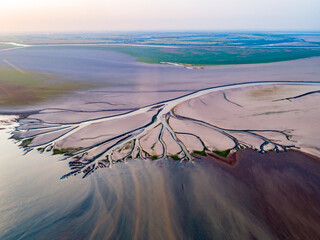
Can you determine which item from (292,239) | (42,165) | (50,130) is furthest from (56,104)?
(292,239)

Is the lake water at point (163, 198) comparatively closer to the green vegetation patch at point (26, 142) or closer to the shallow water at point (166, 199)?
the shallow water at point (166, 199)

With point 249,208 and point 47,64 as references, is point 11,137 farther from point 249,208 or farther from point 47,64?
point 47,64

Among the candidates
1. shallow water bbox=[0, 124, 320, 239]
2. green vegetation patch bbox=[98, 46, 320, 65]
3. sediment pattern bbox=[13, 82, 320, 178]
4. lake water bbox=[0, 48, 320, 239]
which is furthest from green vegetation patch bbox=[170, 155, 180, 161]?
green vegetation patch bbox=[98, 46, 320, 65]

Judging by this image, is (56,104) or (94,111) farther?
(56,104)

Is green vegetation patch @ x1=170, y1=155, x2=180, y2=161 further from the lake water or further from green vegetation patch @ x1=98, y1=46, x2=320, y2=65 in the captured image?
green vegetation patch @ x1=98, y1=46, x2=320, y2=65

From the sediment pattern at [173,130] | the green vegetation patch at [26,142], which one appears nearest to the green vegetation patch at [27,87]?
the sediment pattern at [173,130]

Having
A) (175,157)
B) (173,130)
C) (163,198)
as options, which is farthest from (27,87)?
(163,198)

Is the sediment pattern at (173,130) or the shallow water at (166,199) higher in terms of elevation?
the shallow water at (166,199)
